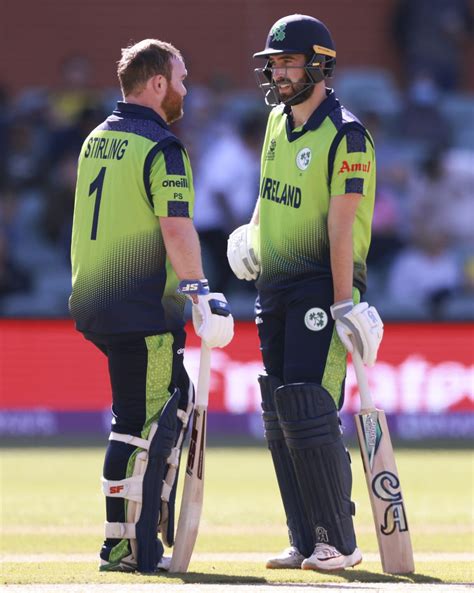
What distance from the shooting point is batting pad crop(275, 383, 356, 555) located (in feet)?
18.1

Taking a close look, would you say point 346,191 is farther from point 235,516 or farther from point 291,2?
point 291,2

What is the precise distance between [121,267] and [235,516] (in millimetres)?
2621

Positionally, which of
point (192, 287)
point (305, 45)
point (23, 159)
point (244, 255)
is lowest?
point (192, 287)

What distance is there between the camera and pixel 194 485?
5.64m

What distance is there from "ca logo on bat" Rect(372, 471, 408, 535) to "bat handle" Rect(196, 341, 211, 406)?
726mm

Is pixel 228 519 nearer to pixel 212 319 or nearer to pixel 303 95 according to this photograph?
pixel 212 319

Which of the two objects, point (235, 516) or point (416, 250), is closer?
point (235, 516)

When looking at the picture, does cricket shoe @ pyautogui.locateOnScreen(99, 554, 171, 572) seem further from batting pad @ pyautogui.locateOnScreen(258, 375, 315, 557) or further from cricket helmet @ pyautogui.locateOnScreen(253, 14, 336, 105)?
cricket helmet @ pyautogui.locateOnScreen(253, 14, 336, 105)

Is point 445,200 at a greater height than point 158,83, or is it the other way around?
point 445,200

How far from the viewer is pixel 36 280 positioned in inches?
548

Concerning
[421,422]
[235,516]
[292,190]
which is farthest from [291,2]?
[292,190]

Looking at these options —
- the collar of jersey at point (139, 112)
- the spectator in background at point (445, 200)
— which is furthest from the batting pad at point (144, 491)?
the spectator in background at point (445, 200)

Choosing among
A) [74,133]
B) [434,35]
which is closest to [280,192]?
[74,133]

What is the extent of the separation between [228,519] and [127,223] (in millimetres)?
2611
